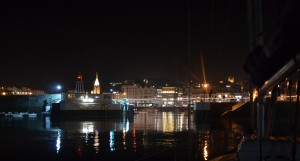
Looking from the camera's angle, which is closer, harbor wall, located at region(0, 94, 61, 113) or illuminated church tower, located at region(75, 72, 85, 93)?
illuminated church tower, located at region(75, 72, 85, 93)

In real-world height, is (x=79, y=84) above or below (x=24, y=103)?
above

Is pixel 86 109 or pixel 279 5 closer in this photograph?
pixel 279 5

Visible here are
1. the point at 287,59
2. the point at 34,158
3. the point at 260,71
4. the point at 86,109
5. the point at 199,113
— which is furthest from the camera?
the point at 86,109

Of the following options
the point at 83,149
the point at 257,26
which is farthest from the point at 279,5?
the point at 83,149

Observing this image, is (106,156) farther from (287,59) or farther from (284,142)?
(287,59)

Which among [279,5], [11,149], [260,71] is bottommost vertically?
[11,149]

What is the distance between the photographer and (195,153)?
21000 millimetres

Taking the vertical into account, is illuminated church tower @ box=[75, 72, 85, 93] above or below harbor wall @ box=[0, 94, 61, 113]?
above

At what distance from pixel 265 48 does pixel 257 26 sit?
8.39 ft

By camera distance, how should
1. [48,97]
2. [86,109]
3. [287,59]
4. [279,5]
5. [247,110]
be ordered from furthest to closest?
[48,97]
[86,109]
[247,110]
[287,59]
[279,5]

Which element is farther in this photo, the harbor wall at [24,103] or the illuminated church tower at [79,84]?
the harbor wall at [24,103]

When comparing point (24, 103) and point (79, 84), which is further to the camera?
point (24, 103)

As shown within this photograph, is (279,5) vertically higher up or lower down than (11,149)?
higher up

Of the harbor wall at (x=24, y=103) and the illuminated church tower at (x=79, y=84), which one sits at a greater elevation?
the illuminated church tower at (x=79, y=84)
